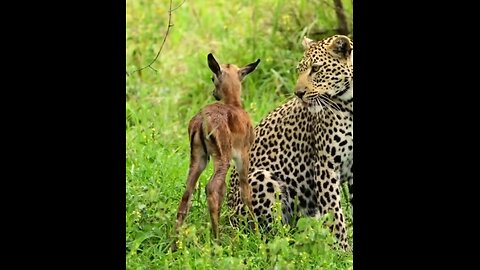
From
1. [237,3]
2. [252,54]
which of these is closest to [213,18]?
[237,3]

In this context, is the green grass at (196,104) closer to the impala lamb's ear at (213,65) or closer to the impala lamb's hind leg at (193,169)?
the impala lamb's hind leg at (193,169)

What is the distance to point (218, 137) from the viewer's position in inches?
245

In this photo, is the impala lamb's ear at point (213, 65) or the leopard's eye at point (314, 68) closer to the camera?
the impala lamb's ear at point (213, 65)

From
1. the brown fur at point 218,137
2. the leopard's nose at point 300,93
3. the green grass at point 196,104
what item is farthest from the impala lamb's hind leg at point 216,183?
the leopard's nose at point 300,93

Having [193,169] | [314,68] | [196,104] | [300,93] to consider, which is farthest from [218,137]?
[196,104]

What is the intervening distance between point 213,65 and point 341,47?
1.01 m

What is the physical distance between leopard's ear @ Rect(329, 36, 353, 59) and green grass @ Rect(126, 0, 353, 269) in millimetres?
1027

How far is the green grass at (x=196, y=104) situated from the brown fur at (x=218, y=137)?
0.61 feet

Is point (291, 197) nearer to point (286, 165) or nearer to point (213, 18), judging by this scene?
point (286, 165)

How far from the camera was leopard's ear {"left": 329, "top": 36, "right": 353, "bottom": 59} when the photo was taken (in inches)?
274

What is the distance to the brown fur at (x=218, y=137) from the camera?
6.23 metres

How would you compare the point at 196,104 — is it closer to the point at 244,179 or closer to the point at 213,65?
the point at 244,179

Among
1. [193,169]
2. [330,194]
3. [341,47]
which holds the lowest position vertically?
[330,194]

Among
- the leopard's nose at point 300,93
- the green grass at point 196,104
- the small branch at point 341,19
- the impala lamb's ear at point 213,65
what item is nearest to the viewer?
the impala lamb's ear at point 213,65
